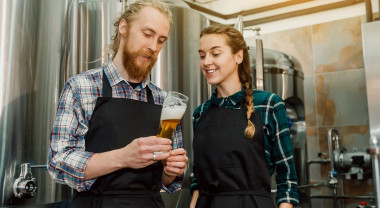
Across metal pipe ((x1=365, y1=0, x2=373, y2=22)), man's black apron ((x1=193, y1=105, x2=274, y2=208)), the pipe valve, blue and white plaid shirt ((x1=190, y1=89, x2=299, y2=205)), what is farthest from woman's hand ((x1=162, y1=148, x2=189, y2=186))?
metal pipe ((x1=365, y1=0, x2=373, y2=22))

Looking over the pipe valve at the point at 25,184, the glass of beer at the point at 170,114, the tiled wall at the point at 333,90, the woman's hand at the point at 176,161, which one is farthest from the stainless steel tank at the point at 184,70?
the tiled wall at the point at 333,90

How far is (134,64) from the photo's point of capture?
153 centimetres

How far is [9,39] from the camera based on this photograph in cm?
183

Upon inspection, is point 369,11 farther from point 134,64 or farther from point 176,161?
point 176,161

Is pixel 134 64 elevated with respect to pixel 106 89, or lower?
elevated

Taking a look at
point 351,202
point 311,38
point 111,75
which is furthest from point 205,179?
point 311,38

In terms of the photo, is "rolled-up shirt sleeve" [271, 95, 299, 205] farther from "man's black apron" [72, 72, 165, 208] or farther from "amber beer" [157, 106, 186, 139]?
"amber beer" [157, 106, 186, 139]

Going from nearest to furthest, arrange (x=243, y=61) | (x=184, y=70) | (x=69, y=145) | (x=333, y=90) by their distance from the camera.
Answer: (x=69, y=145) → (x=243, y=61) → (x=184, y=70) → (x=333, y=90)

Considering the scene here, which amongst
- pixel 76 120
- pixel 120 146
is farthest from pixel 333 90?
pixel 76 120

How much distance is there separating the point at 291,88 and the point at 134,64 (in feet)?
8.54

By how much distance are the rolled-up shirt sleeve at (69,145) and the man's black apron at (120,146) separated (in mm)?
49

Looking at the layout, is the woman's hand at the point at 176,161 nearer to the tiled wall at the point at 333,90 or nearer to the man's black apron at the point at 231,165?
the man's black apron at the point at 231,165

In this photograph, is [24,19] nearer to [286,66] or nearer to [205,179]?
[205,179]

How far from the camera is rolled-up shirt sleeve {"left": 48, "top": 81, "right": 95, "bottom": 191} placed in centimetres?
130
